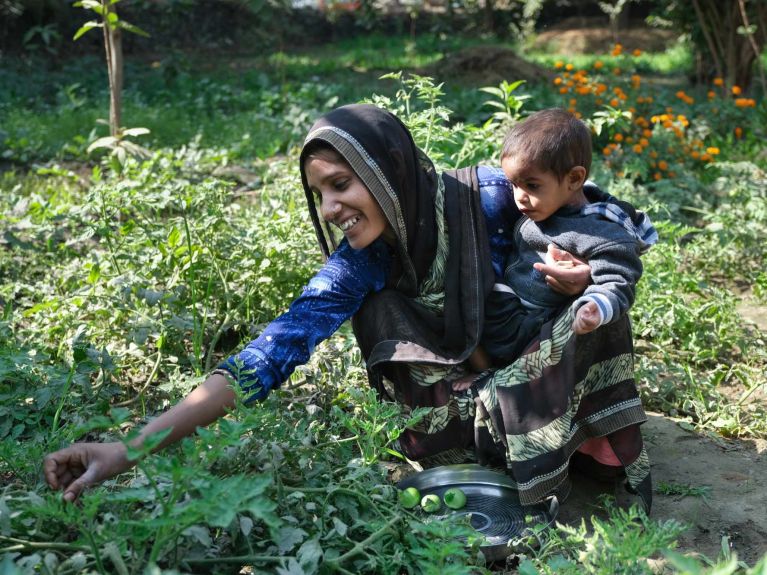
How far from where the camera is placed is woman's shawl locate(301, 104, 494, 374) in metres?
2.47

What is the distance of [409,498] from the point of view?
2291mm

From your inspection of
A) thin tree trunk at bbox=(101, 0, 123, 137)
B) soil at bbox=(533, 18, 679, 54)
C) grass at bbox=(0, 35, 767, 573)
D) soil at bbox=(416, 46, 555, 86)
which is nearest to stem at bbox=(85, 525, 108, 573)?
grass at bbox=(0, 35, 767, 573)

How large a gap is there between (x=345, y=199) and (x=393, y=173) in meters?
0.15

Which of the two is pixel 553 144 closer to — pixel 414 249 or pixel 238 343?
pixel 414 249

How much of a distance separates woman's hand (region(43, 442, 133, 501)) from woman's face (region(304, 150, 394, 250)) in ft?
2.82

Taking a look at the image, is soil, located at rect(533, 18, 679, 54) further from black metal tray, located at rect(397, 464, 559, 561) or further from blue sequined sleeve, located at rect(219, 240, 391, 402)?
black metal tray, located at rect(397, 464, 559, 561)

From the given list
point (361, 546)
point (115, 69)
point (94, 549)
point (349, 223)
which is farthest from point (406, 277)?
point (115, 69)

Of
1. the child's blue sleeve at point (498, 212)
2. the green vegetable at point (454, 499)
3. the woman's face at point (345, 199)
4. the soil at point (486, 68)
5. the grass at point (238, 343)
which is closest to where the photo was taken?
the grass at point (238, 343)

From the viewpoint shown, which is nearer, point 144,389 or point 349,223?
point 349,223

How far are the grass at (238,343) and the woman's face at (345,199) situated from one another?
0.46m

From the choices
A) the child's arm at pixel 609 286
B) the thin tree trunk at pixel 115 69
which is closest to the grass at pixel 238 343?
the thin tree trunk at pixel 115 69

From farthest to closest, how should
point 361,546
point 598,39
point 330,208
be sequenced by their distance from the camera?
point 598,39
point 330,208
point 361,546

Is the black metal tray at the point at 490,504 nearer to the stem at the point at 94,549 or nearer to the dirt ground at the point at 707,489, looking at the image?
the dirt ground at the point at 707,489

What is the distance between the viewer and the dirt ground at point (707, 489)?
2438 millimetres
